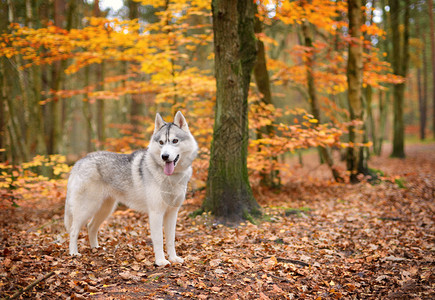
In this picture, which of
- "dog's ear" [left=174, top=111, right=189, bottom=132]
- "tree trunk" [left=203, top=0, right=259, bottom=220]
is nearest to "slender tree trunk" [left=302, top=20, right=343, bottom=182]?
"tree trunk" [left=203, top=0, right=259, bottom=220]

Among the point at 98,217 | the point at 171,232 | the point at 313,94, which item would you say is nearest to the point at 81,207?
the point at 98,217

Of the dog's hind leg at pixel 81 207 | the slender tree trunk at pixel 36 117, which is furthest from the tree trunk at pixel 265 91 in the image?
the slender tree trunk at pixel 36 117

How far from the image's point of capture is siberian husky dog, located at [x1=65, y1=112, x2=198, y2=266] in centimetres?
411

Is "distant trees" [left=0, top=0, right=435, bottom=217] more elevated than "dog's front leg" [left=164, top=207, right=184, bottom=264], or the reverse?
"distant trees" [left=0, top=0, right=435, bottom=217]

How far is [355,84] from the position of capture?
1004 centimetres

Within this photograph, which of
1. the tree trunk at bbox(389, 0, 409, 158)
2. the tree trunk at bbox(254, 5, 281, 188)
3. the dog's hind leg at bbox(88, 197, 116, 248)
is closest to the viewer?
the dog's hind leg at bbox(88, 197, 116, 248)

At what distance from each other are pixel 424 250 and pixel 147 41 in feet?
28.4

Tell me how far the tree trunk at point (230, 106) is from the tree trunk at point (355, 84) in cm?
527

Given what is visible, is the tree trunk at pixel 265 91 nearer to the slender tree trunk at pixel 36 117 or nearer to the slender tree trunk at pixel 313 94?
the slender tree trunk at pixel 313 94

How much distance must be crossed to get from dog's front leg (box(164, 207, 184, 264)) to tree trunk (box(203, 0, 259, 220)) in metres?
1.78

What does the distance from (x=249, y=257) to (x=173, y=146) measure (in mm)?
2048

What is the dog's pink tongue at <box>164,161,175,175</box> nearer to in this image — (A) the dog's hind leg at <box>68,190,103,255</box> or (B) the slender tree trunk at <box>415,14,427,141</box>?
(A) the dog's hind leg at <box>68,190,103,255</box>

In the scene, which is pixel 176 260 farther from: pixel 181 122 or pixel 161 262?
pixel 181 122

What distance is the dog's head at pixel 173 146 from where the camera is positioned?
12.9ft
